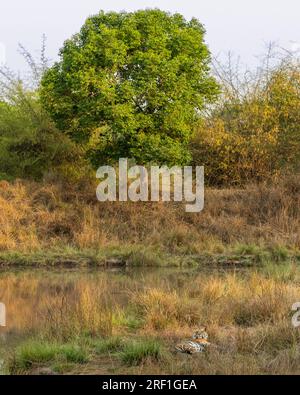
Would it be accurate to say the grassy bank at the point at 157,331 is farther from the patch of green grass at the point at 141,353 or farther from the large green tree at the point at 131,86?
the large green tree at the point at 131,86

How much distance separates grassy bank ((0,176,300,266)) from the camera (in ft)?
67.8

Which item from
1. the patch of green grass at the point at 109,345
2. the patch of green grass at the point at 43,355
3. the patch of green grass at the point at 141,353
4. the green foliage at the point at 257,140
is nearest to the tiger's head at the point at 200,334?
the patch of green grass at the point at 141,353

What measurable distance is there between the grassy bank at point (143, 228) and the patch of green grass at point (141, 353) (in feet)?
38.4

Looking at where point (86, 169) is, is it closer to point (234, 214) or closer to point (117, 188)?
point (117, 188)

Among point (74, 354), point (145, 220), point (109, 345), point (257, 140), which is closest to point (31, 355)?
point (74, 354)

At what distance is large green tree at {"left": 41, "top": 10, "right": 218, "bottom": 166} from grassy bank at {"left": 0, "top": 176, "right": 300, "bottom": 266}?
1.85 meters

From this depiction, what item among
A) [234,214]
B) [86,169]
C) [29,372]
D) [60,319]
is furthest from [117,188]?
[29,372]

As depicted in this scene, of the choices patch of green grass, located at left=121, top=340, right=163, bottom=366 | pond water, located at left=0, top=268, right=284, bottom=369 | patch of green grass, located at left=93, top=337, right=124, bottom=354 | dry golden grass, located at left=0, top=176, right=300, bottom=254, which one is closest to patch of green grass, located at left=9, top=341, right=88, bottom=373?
patch of green grass, located at left=93, top=337, right=124, bottom=354

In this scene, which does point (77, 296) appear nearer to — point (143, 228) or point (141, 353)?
point (141, 353)

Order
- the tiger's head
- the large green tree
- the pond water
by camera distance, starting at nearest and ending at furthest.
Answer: the tiger's head < the pond water < the large green tree

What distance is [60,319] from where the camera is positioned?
32.7 feet

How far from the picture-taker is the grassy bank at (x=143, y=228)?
Result: 20672 mm

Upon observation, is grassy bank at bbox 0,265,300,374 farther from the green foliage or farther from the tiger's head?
the green foliage

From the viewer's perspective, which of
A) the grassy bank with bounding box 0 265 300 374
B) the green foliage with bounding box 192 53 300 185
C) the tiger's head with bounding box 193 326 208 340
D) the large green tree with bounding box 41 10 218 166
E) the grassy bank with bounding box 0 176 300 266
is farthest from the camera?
the green foliage with bounding box 192 53 300 185
